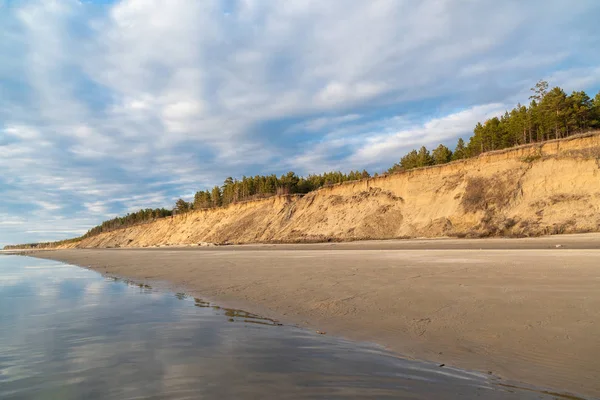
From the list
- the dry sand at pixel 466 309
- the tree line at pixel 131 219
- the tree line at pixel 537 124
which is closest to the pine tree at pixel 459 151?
the tree line at pixel 537 124

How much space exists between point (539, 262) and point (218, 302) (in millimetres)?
8213

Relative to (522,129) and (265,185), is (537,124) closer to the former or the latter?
(522,129)

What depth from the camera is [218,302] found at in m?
7.50

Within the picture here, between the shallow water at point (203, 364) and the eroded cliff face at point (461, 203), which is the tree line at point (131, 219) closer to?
the eroded cliff face at point (461, 203)

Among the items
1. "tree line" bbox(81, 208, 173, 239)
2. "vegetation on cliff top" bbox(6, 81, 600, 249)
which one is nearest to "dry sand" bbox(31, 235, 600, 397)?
"vegetation on cliff top" bbox(6, 81, 600, 249)

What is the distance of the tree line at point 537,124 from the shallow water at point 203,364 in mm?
37626

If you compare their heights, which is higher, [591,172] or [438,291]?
[591,172]

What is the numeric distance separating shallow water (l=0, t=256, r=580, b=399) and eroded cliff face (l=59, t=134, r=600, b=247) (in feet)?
73.0

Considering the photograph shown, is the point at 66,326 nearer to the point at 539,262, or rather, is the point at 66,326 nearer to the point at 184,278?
the point at 184,278

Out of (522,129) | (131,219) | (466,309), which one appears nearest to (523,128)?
(522,129)

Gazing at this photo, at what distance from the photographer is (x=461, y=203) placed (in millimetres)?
28953

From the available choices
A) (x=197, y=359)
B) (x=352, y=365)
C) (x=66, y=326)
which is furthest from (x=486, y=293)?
(x=66, y=326)

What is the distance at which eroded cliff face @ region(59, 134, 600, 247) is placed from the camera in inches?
909

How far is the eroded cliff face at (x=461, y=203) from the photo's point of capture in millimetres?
23078
